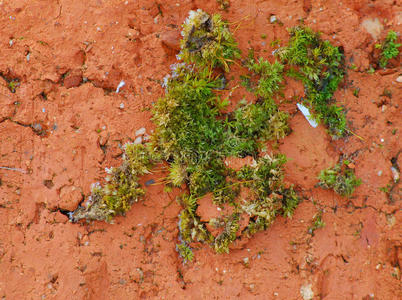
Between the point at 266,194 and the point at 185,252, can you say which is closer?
the point at 266,194

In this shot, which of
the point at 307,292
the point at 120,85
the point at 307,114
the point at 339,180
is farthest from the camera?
the point at 120,85

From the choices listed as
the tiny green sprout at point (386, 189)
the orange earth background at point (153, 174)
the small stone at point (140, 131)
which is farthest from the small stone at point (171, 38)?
the tiny green sprout at point (386, 189)

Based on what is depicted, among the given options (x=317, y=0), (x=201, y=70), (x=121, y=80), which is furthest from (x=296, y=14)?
(x=121, y=80)

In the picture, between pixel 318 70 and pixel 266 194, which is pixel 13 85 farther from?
pixel 318 70

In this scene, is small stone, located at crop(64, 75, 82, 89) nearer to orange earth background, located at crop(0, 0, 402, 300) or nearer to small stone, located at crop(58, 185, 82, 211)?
orange earth background, located at crop(0, 0, 402, 300)

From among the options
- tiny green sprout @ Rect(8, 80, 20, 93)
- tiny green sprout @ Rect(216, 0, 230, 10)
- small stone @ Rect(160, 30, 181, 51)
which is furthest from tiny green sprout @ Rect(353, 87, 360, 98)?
tiny green sprout @ Rect(8, 80, 20, 93)

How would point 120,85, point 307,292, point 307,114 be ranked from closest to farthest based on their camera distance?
point 307,292
point 307,114
point 120,85

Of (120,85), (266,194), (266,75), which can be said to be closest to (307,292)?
(266,194)
